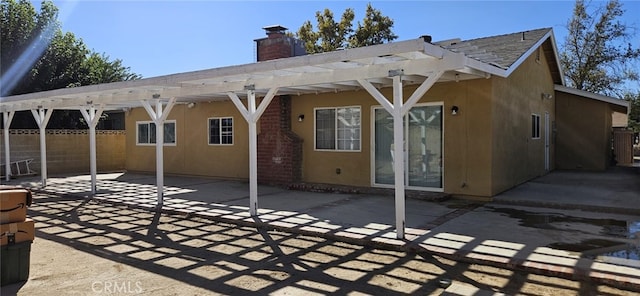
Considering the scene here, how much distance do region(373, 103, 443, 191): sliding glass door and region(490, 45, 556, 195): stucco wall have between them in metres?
1.14

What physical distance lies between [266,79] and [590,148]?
38.1 ft

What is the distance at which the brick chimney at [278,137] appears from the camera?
37.5ft

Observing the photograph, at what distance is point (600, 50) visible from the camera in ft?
74.6

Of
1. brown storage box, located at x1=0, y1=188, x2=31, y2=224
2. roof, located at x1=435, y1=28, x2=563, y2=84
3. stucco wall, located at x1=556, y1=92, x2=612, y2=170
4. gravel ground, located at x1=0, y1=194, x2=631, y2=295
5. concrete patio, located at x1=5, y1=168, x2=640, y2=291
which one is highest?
roof, located at x1=435, y1=28, x2=563, y2=84

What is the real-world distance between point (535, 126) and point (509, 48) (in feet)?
9.09

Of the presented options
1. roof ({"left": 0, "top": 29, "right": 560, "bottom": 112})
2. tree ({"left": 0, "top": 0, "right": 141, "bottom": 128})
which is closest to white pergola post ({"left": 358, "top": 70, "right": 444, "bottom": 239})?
roof ({"left": 0, "top": 29, "right": 560, "bottom": 112})

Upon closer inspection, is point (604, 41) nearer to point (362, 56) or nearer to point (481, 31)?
point (481, 31)

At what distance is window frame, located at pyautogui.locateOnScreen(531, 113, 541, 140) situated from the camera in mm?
11680

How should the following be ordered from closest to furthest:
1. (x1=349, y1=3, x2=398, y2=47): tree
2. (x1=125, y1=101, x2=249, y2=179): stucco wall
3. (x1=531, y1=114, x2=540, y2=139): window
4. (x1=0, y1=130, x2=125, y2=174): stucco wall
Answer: (x1=531, y1=114, x2=540, y2=139): window
(x1=125, y1=101, x2=249, y2=179): stucco wall
(x1=0, y1=130, x2=125, y2=174): stucco wall
(x1=349, y1=3, x2=398, y2=47): tree

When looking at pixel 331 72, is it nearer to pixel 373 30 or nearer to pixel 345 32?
pixel 373 30

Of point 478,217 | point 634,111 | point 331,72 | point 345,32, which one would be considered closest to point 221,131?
point 331,72

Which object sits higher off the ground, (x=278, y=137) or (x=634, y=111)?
(x=634, y=111)

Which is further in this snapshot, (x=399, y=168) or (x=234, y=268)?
(x=399, y=168)

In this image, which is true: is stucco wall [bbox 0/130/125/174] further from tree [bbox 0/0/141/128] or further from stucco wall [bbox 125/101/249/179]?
tree [bbox 0/0/141/128]
